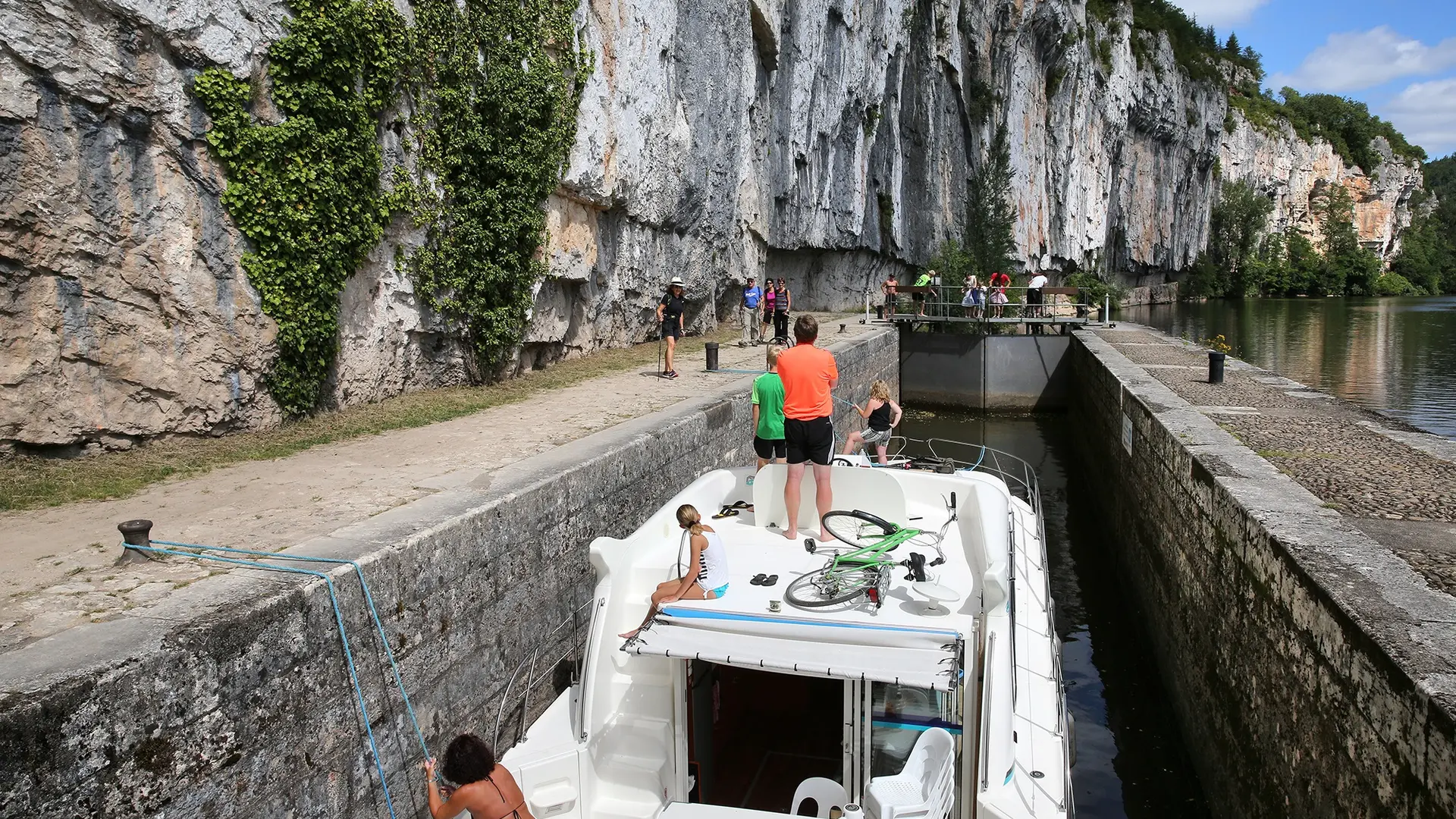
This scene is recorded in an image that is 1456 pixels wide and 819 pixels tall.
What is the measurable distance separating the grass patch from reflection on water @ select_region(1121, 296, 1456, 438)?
18309 mm

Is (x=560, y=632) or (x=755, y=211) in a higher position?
(x=755, y=211)

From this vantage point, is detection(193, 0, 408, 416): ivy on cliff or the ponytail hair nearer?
the ponytail hair

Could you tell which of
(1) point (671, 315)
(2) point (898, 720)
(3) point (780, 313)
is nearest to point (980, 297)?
(3) point (780, 313)

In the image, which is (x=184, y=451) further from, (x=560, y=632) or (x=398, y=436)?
(x=560, y=632)

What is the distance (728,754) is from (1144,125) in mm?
71307

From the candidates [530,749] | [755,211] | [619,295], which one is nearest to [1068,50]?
[755,211]

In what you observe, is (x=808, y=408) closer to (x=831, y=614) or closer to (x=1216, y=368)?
(x=831, y=614)

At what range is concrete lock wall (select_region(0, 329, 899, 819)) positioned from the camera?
130 inches

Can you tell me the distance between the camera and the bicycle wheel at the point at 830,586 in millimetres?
5086

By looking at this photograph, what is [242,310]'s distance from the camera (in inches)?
341

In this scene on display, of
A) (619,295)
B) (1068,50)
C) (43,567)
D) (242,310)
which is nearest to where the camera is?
(43,567)

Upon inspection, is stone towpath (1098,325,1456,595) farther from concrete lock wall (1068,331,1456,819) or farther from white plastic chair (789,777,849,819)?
white plastic chair (789,777,849,819)

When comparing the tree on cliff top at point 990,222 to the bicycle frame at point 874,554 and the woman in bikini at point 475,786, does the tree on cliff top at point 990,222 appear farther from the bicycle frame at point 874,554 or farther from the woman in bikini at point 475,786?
the woman in bikini at point 475,786

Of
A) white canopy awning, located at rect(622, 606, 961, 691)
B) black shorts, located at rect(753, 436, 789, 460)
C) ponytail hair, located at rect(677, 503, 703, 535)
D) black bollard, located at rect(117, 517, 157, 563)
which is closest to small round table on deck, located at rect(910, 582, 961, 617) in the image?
white canopy awning, located at rect(622, 606, 961, 691)
